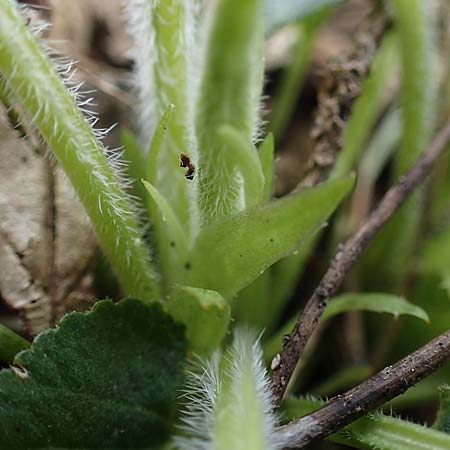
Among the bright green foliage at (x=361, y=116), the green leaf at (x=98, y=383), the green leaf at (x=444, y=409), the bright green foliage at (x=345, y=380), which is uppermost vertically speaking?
the bright green foliage at (x=361, y=116)

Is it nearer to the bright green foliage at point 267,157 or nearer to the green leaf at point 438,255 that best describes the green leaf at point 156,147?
the bright green foliage at point 267,157

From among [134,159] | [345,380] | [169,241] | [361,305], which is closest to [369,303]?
[361,305]

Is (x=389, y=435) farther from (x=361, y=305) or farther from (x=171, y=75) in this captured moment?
(x=171, y=75)

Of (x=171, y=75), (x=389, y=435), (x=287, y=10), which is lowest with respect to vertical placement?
(x=389, y=435)

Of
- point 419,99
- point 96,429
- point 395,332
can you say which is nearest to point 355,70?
point 419,99

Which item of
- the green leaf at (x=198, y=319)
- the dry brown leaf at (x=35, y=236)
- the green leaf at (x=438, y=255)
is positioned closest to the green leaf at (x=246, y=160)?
the green leaf at (x=198, y=319)

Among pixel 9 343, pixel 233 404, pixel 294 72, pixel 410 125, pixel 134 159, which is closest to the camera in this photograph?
pixel 233 404
